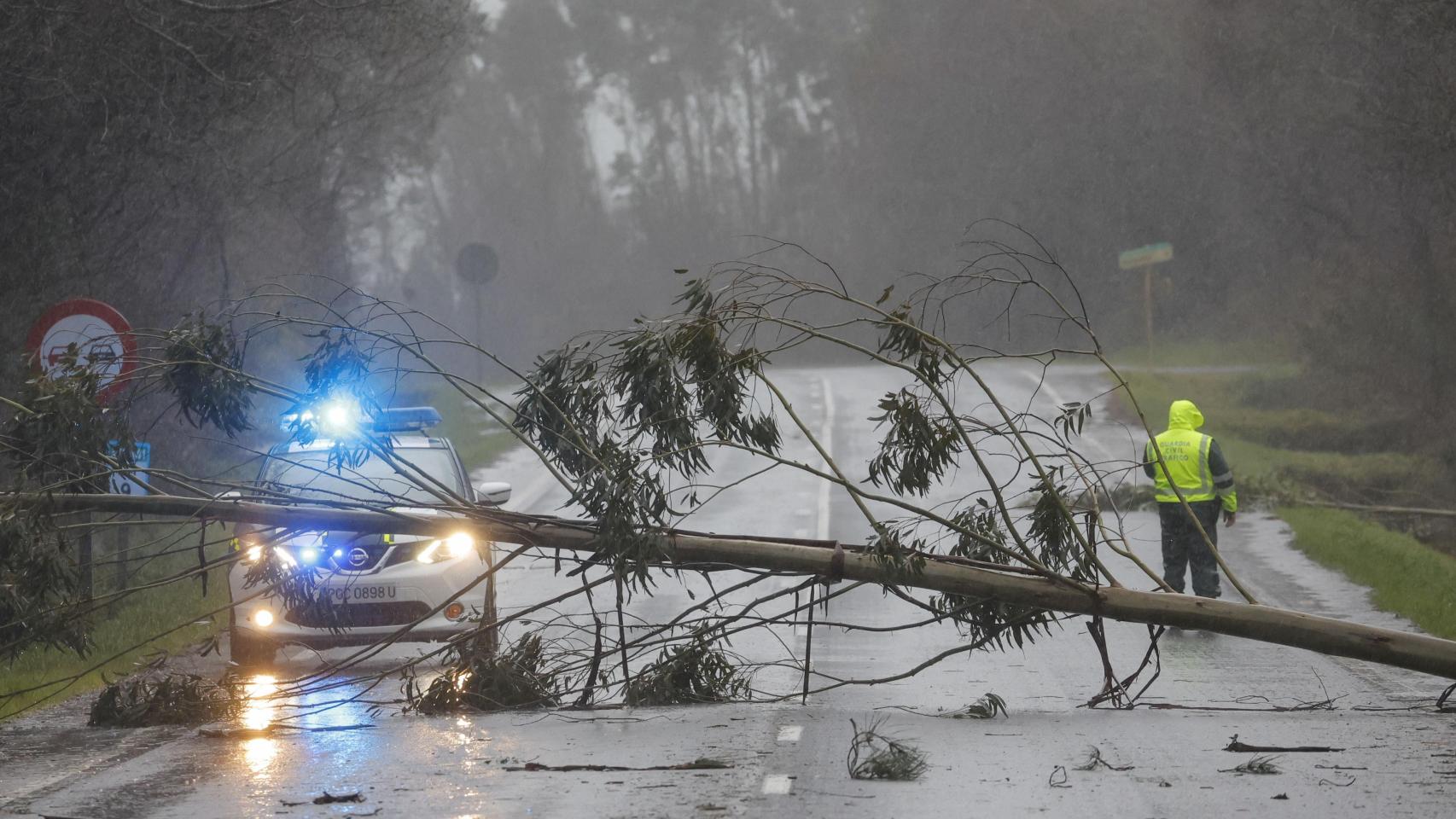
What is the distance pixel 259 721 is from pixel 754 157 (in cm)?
6757

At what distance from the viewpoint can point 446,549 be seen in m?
10.3

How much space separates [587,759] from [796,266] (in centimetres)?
6070

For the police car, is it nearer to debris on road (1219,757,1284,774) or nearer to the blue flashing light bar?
the blue flashing light bar

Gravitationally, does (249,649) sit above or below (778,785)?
above

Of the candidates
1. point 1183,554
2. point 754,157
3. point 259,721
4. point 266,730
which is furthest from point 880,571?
point 754,157

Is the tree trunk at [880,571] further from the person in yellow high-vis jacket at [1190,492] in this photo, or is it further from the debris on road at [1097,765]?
the person in yellow high-vis jacket at [1190,492]

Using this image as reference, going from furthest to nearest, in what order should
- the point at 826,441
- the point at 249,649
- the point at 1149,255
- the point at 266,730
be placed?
the point at 1149,255
the point at 826,441
the point at 249,649
the point at 266,730

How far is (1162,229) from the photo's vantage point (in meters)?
55.1

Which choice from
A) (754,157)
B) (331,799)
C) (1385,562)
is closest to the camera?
(331,799)

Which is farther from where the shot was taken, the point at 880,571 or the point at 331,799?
the point at 880,571

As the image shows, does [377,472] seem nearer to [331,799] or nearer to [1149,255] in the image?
[331,799]

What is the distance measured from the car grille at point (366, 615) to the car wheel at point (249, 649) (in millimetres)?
281

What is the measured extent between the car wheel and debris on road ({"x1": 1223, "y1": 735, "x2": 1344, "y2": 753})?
5.84 metres

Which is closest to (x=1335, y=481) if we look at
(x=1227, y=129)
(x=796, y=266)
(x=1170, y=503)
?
(x=1170, y=503)
